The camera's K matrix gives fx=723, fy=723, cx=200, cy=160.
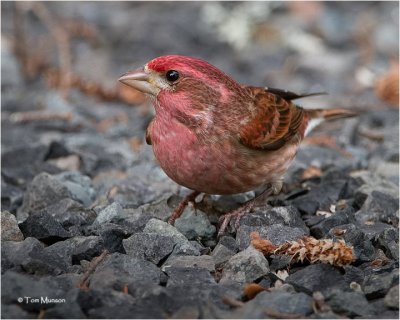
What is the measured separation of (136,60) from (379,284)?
6.36 metres

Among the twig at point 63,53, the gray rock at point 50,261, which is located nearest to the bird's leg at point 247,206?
the gray rock at point 50,261

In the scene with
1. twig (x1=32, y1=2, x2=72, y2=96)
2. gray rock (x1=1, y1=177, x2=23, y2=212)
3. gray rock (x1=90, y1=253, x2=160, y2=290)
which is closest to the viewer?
gray rock (x1=90, y1=253, x2=160, y2=290)

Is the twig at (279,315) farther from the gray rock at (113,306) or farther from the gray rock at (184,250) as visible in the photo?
the gray rock at (184,250)

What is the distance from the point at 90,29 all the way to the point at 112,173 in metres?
4.03

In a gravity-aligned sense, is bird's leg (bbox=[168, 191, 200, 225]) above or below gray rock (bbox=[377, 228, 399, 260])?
below

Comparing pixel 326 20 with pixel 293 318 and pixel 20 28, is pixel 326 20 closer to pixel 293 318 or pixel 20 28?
pixel 20 28

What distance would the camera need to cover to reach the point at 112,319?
3.43 meters

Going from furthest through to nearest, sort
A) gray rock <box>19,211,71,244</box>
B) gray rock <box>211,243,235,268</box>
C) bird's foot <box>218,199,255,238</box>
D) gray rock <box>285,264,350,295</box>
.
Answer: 1. bird's foot <box>218,199,255,238</box>
2. gray rock <box>19,211,71,244</box>
3. gray rock <box>211,243,235,268</box>
4. gray rock <box>285,264,350,295</box>

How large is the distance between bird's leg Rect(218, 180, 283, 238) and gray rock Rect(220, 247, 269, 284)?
681mm

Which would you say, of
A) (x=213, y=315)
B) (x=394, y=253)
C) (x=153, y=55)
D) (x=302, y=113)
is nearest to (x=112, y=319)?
(x=213, y=315)

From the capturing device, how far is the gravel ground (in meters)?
Answer: 3.63

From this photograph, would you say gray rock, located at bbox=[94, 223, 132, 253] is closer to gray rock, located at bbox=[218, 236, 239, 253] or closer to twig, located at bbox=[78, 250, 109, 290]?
twig, located at bbox=[78, 250, 109, 290]

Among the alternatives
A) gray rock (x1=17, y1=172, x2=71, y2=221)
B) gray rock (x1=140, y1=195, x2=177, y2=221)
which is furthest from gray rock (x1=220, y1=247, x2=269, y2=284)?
gray rock (x1=17, y1=172, x2=71, y2=221)

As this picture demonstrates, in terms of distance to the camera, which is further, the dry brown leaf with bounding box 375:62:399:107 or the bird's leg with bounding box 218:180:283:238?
the dry brown leaf with bounding box 375:62:399:107
